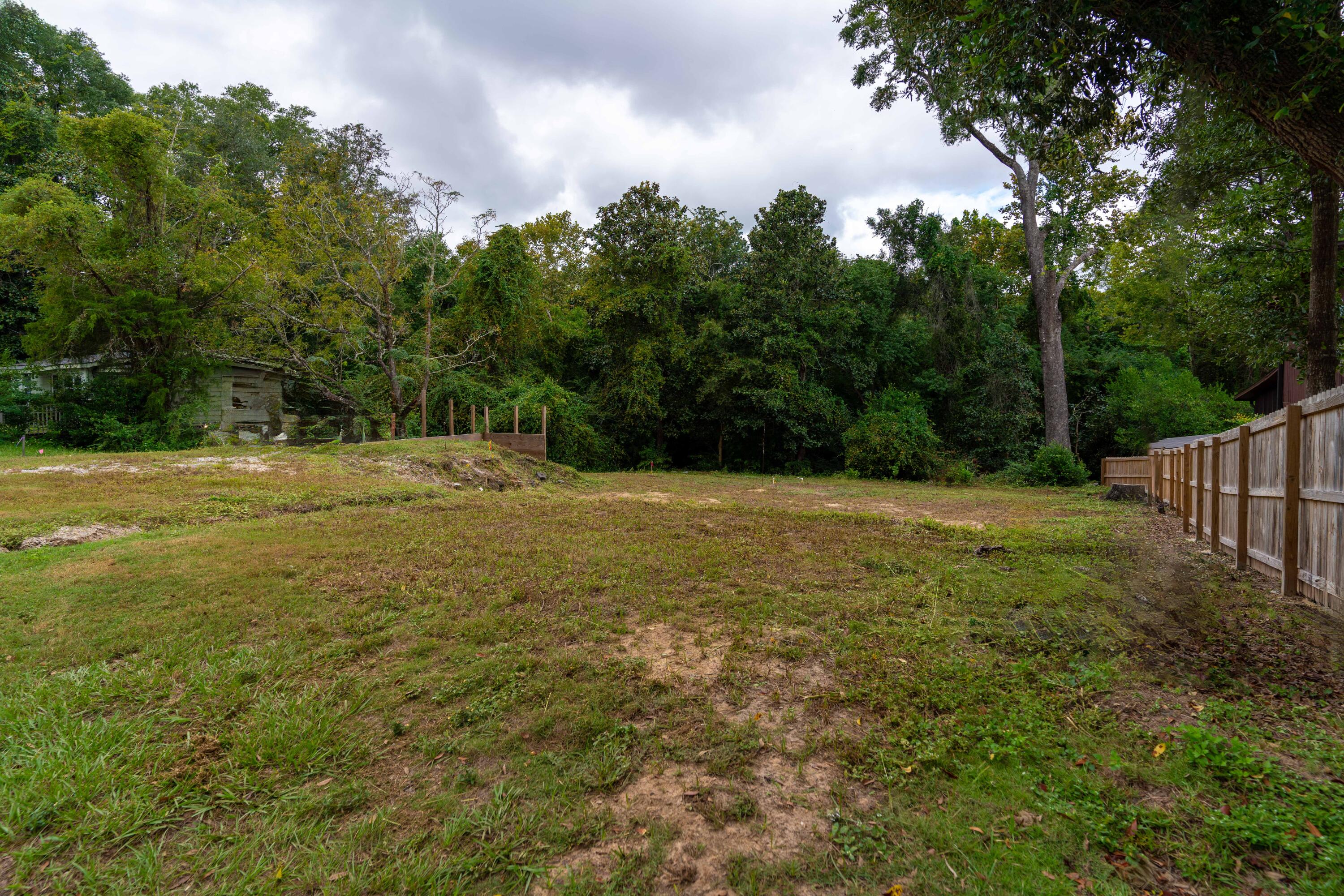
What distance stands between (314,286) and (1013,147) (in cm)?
2266

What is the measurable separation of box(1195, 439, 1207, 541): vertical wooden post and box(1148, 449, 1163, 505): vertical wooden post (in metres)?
4.98

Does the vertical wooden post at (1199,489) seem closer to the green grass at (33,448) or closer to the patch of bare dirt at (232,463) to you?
the patch of bare dirt at (232,463)

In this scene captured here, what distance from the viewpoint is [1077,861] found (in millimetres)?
1934

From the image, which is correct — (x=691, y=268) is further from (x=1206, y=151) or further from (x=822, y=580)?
(x=822, y=580)

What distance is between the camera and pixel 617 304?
22.4 meters

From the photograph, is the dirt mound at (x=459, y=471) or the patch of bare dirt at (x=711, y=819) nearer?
the patch of bare dirt at (x=711, y=819)

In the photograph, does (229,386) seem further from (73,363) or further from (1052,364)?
(1052,364)

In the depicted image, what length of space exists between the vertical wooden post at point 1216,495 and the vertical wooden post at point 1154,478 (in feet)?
20.3

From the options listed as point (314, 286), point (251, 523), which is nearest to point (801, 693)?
point (251, 523)

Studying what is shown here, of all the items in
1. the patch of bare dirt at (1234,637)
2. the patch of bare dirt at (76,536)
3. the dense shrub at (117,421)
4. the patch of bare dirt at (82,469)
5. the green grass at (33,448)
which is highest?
the dense shrub at (117,421)

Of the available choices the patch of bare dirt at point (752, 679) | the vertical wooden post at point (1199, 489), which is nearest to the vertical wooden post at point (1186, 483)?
the vertical wooden post at point (1199, 489)

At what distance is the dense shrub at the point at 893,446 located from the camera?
68.5 feet

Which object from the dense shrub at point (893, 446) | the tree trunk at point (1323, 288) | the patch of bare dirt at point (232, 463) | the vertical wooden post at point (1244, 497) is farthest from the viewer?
the dense shrub at point (893, 446)

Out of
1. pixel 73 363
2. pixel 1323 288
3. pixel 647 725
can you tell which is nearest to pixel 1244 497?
pixel 1323 288
